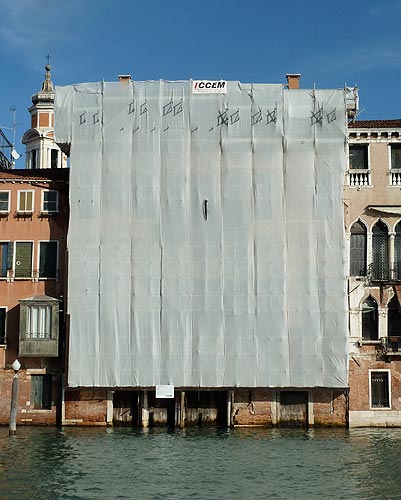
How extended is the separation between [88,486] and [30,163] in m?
35.3

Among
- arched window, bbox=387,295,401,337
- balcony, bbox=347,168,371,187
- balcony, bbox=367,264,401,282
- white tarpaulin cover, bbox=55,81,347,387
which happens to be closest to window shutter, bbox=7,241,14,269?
white tarpaulin cover, bbox=55,81,347,387

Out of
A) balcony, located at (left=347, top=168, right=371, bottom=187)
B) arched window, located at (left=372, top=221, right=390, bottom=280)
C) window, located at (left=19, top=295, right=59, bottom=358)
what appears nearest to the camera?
window, located at (left=19, top=295, right=59, bottom=358)

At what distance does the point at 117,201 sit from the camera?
31.1 meters

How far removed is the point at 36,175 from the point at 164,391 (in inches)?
397

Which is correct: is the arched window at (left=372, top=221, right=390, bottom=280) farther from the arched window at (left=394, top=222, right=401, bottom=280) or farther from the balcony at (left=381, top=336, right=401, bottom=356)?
the balcony at (left=381, top=336, right=401, bottom=356)

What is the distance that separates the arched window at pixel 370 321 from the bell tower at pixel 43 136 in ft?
86.2

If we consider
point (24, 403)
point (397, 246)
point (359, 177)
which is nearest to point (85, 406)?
point (24, 403)

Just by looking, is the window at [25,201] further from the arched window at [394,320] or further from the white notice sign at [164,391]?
the arched window at [394,320]

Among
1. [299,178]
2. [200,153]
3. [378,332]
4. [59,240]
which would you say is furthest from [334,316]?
[59,240]

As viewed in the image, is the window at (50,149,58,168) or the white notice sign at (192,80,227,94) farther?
the window at (50,149,58,168)

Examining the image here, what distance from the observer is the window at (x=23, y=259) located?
1262 inches

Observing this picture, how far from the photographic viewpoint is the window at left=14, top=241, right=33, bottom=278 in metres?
32.1

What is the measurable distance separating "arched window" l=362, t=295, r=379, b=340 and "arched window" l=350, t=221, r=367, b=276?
3.98ft

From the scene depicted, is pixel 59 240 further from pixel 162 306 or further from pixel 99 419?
pixel 99 419
